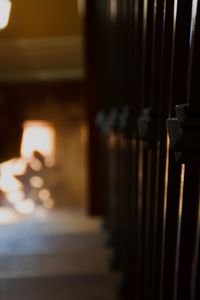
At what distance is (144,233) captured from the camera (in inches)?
43.1

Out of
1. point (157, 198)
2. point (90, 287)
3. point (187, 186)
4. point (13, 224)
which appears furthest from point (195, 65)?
point (13, 224)

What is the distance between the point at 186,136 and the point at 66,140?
2.44 m

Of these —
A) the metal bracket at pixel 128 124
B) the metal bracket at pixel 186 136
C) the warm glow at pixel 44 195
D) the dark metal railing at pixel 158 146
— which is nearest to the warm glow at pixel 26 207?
the warm glow at pixel 44 195

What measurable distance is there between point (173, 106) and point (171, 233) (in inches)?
12.2

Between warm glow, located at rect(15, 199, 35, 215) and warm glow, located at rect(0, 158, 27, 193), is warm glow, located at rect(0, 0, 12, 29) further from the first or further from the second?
warm glow, located at rect(15, 199, 35, 215)

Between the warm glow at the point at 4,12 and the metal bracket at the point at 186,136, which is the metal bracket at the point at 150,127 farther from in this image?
the warm glow at the point at 4,12

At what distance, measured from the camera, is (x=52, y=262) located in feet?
5.57

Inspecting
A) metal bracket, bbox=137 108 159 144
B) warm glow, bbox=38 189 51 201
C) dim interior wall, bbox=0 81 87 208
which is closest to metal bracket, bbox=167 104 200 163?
metal bracket, bbox=137 108 159 144

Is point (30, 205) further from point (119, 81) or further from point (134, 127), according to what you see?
point (134, 127)

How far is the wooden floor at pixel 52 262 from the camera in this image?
143 cm

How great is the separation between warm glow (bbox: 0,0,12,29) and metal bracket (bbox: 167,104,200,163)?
847 millimetres

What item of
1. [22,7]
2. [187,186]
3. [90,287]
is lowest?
[90,287]

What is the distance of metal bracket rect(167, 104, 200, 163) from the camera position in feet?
1.99

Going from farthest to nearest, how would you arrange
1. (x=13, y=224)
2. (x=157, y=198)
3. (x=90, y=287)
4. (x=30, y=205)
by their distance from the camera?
(x=30, y=205) → (x=13, y=224) → (x=90, y=287) → (x=157, y=198)
